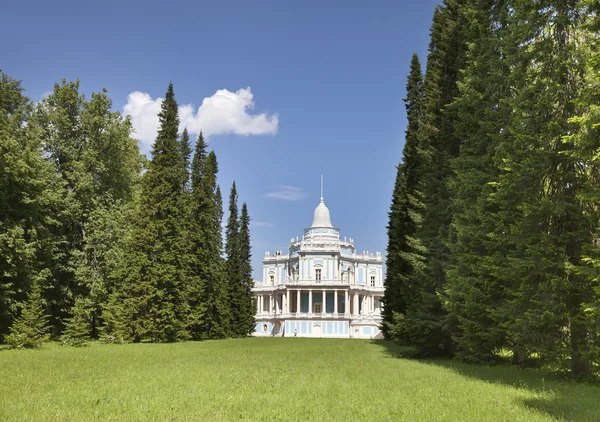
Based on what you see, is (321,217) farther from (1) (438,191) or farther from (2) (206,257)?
(1) (438,191)

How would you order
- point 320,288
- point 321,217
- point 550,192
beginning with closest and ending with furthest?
point 550,192, point 320,288, point 321,217

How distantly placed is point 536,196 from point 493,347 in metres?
5.68

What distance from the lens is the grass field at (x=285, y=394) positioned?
7691 mm

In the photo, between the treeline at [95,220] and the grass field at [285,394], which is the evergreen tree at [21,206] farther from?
the grass field at [285,394]

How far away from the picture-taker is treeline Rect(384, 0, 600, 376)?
11.8 meters

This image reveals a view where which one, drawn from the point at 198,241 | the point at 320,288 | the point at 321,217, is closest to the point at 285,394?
the point at 198,241

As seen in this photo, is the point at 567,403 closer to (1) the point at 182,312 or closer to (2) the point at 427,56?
(2) the point at 427,56

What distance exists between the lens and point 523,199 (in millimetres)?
13555

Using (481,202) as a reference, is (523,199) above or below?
below

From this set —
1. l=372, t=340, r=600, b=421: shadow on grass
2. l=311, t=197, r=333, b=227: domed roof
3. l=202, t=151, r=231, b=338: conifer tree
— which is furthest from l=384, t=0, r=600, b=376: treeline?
l=311, t=197, r=333, b=227: domed roof

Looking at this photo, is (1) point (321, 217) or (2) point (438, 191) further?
(1) point (321, 217)

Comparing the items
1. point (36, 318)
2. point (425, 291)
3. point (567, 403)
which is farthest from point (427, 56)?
point (36, 318)

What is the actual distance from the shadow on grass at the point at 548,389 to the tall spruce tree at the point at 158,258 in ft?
70.8

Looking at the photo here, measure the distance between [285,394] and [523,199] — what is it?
28.2ft
